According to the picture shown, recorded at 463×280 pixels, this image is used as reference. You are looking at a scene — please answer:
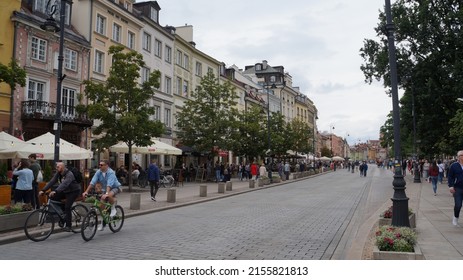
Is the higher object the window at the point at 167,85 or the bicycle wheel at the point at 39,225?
the window at the point at 167,85

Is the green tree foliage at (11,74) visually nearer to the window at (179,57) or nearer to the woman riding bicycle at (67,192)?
the woman riding bicycle at (67,192)

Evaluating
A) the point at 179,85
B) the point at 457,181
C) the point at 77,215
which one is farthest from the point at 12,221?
the point at 179,85

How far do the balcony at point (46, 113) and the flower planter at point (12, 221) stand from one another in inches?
601

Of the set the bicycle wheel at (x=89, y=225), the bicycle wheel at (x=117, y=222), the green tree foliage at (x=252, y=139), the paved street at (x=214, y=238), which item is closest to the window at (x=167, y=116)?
the green tree foliage at (x=252, y=139)

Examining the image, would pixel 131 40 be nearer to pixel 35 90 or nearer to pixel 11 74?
pixel 35 90

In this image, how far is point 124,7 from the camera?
33.1 metres

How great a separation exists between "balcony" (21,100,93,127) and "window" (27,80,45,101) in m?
0.76

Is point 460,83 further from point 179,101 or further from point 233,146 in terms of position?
point 179,101

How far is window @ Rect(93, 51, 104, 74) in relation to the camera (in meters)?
30.2

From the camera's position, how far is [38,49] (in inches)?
982

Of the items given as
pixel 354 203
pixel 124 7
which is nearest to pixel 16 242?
pixel 354 203

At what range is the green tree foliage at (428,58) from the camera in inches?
1169

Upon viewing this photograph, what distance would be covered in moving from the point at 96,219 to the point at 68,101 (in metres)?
19.8

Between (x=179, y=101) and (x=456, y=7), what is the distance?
83.8ft
